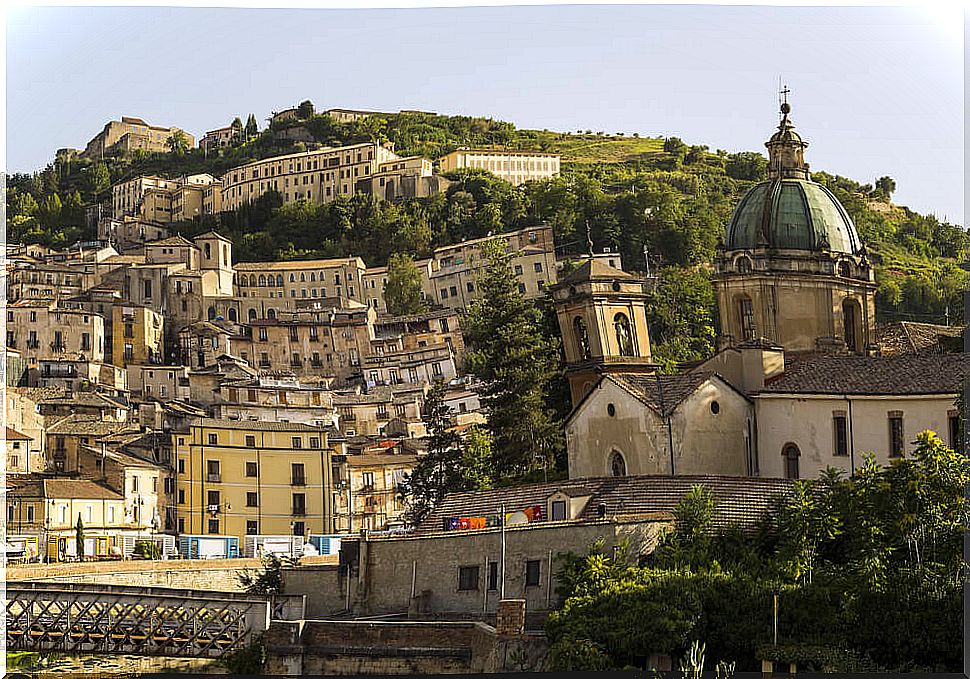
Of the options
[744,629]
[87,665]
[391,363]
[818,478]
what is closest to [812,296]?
[818,478]

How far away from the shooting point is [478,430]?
34188mm

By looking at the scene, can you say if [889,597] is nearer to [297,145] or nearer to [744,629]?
[744,629]

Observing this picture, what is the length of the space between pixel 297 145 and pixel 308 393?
25524 mm

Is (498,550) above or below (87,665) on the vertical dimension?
above

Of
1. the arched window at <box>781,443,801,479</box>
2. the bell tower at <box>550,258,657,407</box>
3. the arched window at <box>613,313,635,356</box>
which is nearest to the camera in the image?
the arched window at <box>781,443,801,479</box>

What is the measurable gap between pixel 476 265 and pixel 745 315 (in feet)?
108

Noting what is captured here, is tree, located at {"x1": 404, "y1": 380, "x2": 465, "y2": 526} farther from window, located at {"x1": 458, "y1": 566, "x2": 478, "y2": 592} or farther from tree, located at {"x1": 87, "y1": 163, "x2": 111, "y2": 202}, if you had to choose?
tree, located at {"x1": 87, "y1": 163, "x2": 111, "y2": 202}

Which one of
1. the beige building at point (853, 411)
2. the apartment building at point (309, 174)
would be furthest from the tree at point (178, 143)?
the beige building at point (853, 411)

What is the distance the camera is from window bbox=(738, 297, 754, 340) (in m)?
28.0

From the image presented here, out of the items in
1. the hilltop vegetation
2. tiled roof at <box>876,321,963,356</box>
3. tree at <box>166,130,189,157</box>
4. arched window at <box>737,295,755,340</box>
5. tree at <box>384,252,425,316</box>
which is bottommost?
tiled roof at <box>876,321,963,356</box>

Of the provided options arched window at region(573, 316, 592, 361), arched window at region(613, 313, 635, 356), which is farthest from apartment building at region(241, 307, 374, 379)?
arched window at region(613, 313, 635, 356)

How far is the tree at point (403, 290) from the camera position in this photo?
61188 mm

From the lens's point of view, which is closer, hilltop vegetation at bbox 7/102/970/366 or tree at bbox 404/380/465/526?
tree at bbox 404/380/465/526

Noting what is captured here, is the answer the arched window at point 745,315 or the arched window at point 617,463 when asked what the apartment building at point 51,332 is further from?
the arched window at point 617,463
